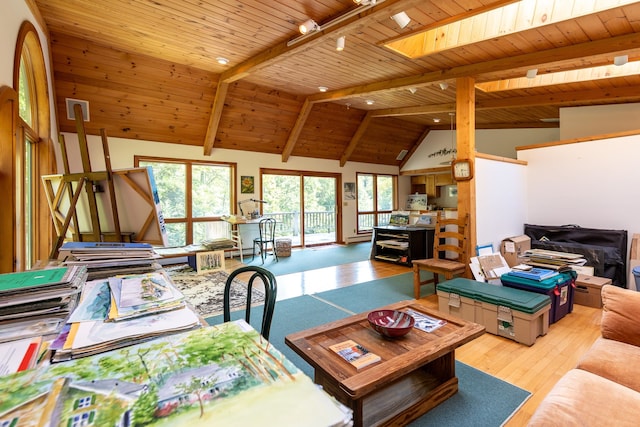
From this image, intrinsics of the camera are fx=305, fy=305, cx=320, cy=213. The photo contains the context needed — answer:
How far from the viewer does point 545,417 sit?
117 cm

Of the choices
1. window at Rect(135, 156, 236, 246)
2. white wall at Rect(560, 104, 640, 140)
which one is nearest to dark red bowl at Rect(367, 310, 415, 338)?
window at Rect(135, 156, 236, 246)

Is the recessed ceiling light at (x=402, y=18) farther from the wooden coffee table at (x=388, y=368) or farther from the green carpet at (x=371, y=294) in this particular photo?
the green carpet at (x=371, y=294)

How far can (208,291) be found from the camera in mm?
3996

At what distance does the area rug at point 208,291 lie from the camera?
3449 mm

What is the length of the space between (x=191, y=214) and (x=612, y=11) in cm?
640

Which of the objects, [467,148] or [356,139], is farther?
[356,139]

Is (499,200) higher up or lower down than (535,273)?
higher up

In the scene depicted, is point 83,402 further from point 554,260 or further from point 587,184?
point 587,184

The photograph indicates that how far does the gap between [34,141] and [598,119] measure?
7813mm

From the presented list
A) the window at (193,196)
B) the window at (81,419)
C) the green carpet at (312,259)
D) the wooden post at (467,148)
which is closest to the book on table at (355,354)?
the window at (81,419)

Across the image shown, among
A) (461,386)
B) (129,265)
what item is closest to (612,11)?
(461,386)

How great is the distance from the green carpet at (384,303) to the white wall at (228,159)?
372 cm

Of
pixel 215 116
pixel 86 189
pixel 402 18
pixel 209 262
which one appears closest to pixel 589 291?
pixel 402 18

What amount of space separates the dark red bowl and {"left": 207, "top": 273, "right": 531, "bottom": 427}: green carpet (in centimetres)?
52
